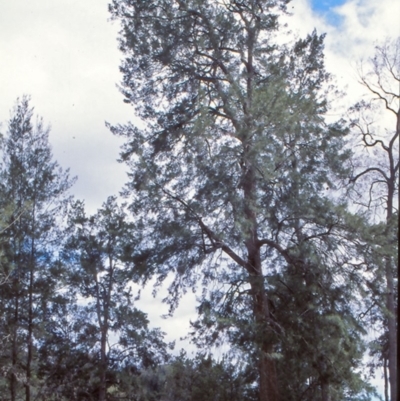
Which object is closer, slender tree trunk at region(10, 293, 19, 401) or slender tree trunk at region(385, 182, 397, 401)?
slender tree trunk at region(385, 182, 397, 401)

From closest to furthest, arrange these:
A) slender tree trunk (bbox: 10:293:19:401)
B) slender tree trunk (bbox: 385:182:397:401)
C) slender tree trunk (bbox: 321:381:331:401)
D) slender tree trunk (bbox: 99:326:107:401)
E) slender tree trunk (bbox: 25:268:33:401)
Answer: slender tree trunk (bbox: 385:182:397:401) → slender tree trunk (bbox: 321:381:331:401) → slender tree trunk (bbox: 99:326:107:401) → slender tree trunk (bbox: 10:293:19:401) → slender tree trunk (bbox: 25:268:33:401)

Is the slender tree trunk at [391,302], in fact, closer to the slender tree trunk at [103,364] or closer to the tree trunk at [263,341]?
A: the tree trunk at [263,341]

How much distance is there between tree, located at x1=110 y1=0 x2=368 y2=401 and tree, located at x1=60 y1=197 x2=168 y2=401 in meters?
4.02

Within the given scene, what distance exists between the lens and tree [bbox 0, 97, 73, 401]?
1895 centimetres

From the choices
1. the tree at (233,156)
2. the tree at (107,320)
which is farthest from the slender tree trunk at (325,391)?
the tree at (107,320)

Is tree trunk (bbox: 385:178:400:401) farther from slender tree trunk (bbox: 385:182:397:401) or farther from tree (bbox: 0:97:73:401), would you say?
tree (bbox: 0:97:73:401)

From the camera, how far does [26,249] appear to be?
19906mm

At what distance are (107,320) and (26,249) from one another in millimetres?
3382

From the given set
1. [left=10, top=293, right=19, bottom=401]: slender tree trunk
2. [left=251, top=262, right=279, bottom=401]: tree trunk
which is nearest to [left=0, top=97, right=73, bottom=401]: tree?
[left=10, top=293, right=19, bottom=401]: slender tree trunk

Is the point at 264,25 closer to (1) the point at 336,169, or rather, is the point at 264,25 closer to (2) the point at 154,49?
(2) the point at 154,49

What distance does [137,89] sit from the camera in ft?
54.7

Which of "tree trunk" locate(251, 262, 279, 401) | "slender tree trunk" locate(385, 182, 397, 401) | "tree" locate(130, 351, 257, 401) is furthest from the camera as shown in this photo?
"tree" locate(130, 351, 257, 401)

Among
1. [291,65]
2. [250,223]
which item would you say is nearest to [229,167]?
[250,223]

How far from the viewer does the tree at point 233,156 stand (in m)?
13.7
